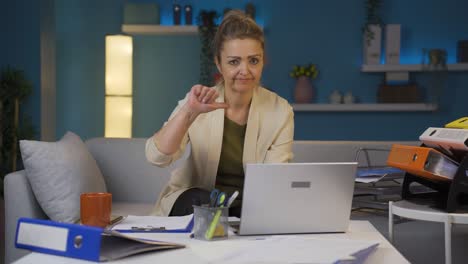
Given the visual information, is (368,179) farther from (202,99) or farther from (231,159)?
(202,99)

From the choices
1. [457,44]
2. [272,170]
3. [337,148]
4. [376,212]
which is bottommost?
[376,212]

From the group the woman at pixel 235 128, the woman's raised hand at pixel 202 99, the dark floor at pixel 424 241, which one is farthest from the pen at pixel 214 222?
the dark floor at pixel 424 241

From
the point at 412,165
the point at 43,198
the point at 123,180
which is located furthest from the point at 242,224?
the point at 123,180

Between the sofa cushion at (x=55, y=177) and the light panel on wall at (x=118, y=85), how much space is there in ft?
11.7

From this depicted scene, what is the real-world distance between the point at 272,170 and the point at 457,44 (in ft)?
17.5

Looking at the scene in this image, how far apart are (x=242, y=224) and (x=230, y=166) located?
2.67 feet

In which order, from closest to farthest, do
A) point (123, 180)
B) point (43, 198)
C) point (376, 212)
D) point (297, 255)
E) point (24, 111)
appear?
point (297, 255) < point (43, 198) < point (376, 212) < point (123, 180) < point (24, 111)

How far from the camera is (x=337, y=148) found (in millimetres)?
3387

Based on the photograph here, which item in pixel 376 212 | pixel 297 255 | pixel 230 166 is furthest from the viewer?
pixel 376 212

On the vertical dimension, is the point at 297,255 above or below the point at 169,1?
below

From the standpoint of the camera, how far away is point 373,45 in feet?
20.9

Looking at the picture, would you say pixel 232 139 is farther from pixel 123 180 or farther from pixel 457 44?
pixel 457 44

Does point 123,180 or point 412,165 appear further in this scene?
point 123,180

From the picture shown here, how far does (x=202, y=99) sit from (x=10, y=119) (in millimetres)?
3267
